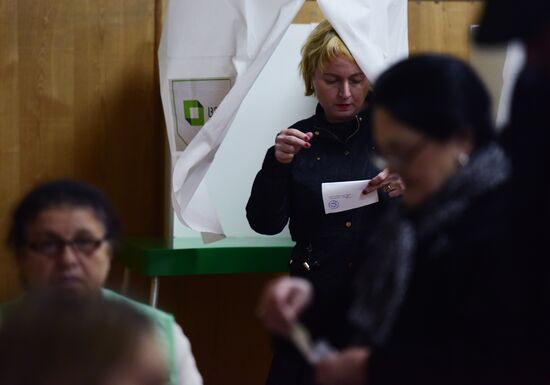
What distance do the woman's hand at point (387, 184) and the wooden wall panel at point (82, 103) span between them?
1.06 m

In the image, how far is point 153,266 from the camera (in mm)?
3199

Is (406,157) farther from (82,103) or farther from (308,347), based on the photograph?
(82,103)

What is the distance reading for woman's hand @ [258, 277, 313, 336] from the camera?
53.1 inches

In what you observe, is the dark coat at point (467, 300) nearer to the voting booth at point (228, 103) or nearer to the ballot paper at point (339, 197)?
the ballot paper at point (339, 197)

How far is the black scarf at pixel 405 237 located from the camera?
129 cm

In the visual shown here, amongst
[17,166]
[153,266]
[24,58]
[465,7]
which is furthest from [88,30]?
[465,7]

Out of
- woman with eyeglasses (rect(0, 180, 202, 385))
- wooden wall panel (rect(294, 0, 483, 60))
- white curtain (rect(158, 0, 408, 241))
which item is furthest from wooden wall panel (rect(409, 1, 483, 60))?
woman with eyeglasses (rect(0, 180, 202, 385))

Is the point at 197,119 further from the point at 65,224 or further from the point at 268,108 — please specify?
the point at 65,224

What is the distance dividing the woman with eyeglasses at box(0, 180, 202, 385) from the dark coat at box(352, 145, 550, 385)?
0.68m

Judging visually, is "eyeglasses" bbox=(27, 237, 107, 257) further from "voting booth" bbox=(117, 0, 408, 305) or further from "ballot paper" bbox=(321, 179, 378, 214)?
"voting booth" bbox=(117, 0, 408, 305)

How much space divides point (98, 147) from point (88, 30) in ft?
1.34

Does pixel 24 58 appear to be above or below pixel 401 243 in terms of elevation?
above

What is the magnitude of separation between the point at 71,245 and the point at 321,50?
119 cm

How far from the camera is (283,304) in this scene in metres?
1.35
